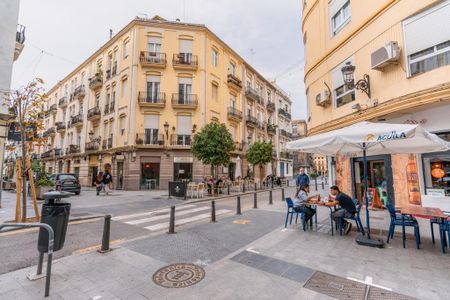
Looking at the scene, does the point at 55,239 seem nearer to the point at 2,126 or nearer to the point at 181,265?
the point at 181,265

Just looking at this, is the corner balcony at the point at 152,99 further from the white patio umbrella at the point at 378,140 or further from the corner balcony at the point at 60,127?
the corner balcony at the point at 60,127

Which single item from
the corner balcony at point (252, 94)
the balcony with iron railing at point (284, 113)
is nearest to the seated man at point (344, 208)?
the corner balcony at point (252, 94)

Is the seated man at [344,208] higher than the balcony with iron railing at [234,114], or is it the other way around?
the balcony with iron railing at [234,114]

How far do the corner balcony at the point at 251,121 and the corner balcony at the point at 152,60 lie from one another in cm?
1177

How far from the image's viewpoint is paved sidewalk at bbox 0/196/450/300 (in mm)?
3268

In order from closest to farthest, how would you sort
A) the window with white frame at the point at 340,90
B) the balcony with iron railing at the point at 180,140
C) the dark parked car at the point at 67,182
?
the window with white frame at the point at 340,90
the dark parked car at the point at 67,182
the balcony with iron railing at the point at 180,140

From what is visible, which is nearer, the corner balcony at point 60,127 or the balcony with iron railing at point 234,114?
the balcony with iron railing at point 234,114

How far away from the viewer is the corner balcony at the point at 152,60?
21.2 meters

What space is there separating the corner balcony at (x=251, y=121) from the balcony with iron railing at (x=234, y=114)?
5.51ft

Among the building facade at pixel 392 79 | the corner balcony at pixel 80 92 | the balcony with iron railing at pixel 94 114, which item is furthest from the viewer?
the corner balcony at pixel 80 92

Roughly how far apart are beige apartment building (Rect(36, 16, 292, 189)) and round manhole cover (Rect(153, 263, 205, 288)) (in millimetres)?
16801

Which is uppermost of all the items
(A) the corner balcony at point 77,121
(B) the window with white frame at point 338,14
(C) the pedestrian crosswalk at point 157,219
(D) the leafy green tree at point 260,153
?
(B) the window with white frame at point 338,14

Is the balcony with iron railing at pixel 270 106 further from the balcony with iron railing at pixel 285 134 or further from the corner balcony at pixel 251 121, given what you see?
the corner balcony at pixel 251 121

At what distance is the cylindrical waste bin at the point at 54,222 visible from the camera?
11.3 feet
